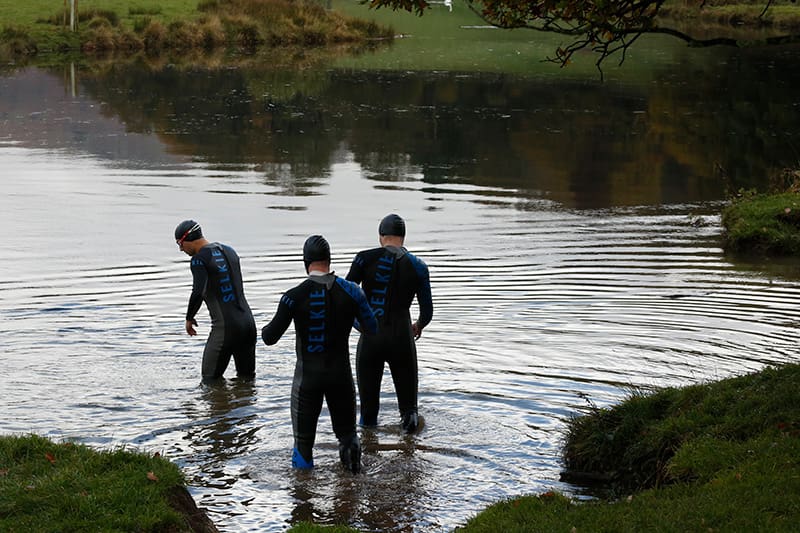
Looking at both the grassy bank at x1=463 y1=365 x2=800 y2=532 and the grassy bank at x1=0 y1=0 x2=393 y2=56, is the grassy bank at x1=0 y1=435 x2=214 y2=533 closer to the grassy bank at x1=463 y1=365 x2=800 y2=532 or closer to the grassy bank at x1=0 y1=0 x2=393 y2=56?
the grassy bank at x1=463 y1=365 x2=800 y2=532

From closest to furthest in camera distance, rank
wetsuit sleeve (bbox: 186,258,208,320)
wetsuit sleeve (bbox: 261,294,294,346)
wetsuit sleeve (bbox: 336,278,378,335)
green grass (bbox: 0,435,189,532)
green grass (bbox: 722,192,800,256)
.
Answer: green grass (bbox: 0,435,189,532), wetsuit sleeve (bbox: 261,294,294,346), wetsuit sleeve (bbox: 336,278,378,335), wetsuit sleeve (bbox: 186,258,208,320), green grass (bbox: 722,192,800,256)

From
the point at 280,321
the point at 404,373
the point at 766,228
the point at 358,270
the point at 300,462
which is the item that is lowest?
the point at 300,462

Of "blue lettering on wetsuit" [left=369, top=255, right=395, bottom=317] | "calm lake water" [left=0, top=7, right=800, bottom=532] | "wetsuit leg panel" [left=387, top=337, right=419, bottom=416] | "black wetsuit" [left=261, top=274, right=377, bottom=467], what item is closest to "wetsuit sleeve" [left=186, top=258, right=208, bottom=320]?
"calm lake water" [left=0, top=7, right=800, bottom=532]

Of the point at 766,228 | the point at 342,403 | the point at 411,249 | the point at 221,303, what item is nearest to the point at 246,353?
the point at 221,303

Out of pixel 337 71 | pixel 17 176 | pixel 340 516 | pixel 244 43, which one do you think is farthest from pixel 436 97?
pixel 340 516

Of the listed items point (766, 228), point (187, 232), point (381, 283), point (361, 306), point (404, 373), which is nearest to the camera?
point (361, 306)

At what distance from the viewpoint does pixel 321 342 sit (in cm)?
1009

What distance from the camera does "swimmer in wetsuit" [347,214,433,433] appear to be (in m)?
11.3

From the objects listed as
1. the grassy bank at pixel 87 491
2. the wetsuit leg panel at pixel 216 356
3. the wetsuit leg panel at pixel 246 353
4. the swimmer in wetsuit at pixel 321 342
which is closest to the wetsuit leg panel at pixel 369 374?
the swimmer in wetsuit at pixel 321 342

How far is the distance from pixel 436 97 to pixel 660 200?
22.2 m

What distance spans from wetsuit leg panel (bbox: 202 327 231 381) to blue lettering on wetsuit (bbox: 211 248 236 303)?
38 centimetres

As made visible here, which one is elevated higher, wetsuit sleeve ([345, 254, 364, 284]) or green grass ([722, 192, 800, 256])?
wetsuit sleeve ([345, 254, 364, 284])

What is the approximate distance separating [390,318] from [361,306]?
1269mm

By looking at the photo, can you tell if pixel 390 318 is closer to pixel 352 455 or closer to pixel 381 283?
pixel 381 283
